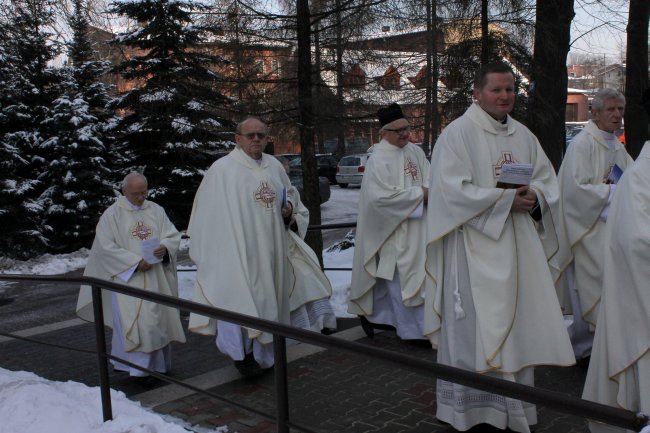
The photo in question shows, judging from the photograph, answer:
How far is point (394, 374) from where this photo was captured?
17.0ft

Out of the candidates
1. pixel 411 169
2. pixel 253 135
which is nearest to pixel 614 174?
pixel 411 169

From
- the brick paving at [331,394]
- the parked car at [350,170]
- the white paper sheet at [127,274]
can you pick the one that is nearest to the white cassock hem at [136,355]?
the brick paving at [331,394]

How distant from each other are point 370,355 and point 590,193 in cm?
336

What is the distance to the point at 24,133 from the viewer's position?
1894 centimetres

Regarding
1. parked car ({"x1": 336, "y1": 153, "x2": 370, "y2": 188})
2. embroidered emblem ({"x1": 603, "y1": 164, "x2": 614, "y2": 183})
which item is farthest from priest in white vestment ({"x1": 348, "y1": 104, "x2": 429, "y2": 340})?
parked car ({"x1": 336, "y1": 153, "x2": 370, "y2": 188})

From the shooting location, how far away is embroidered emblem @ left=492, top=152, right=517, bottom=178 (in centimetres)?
438

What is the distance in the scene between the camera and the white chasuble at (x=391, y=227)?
21.2 ft

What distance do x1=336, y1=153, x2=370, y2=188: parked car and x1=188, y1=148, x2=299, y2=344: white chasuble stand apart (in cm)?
2402

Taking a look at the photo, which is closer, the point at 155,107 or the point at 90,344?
the point at 90,344

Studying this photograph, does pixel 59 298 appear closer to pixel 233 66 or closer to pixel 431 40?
pixel 233 66

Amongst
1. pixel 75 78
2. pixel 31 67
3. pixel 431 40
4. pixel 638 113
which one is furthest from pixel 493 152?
pixel 75 78

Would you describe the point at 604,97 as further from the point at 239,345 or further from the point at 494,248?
the point at 239,345

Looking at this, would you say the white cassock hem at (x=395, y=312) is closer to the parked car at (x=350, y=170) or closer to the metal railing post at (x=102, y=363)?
the metal railing post at (x=102, y=363)

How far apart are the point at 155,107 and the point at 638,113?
981cm
